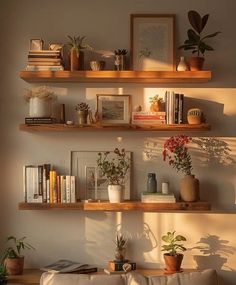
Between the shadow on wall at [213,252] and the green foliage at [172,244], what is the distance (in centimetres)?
18

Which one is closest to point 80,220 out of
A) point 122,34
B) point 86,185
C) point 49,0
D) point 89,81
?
point 86,185

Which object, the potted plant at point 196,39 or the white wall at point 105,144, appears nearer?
the potted plant at point 196,39

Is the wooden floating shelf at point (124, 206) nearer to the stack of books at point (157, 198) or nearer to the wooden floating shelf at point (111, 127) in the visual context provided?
the stack of books at point (157, 198)

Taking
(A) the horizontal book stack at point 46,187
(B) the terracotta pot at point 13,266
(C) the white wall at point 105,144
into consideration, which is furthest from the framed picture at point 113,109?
(B) the terracotta pot at point 13,266

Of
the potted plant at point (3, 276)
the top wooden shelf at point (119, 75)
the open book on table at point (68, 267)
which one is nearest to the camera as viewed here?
the potted plant at point (3, 276)

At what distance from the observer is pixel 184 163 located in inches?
136

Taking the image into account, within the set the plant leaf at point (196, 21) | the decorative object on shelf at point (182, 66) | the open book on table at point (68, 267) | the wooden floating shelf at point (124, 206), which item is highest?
the plant leaf at point (196, 21)

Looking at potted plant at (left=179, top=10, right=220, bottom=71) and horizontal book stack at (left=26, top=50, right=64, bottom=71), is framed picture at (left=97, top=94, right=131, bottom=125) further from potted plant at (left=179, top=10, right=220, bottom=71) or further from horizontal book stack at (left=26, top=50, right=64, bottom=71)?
potted plant at (left=179, top=10, right=220, bottom=71)

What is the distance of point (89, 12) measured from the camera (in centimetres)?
364

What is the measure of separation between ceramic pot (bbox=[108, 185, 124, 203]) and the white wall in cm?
22

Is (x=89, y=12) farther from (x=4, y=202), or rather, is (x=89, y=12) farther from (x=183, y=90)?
(x=4, y=202)

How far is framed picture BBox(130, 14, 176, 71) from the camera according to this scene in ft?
11.7

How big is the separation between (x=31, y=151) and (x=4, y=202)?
1.43 feet

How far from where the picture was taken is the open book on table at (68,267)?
3.31 meters
